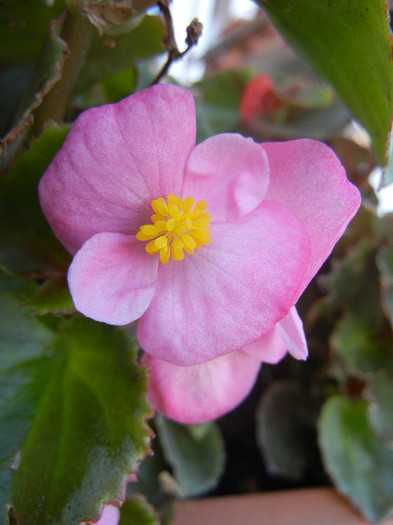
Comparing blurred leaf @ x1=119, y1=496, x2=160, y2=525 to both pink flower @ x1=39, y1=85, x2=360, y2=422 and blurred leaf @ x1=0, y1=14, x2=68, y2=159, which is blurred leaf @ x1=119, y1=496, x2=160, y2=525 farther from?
Result: blurred leaf @ x1=0, y1=14, x2=68, y2=159

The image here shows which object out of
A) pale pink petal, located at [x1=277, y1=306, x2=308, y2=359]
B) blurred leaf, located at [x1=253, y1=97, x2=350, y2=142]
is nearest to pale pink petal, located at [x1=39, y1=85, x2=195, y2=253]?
pale pink petal, located at [x1=277, y1=306, x2=308, y2=359]

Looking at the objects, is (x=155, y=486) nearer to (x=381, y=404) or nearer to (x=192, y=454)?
(x=192, y=454)

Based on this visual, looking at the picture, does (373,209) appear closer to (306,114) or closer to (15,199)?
(306,114)

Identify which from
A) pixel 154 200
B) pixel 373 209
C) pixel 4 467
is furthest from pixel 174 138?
pixel 373 209

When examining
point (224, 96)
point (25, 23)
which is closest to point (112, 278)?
point (25, 23)

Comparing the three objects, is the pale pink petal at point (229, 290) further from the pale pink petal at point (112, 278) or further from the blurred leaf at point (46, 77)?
the blurred leaf at point (46, 77)

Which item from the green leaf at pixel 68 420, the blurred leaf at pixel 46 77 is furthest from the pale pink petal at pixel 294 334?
the blurred leaf at pixel 46 77

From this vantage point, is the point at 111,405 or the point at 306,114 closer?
the point at 111,405
